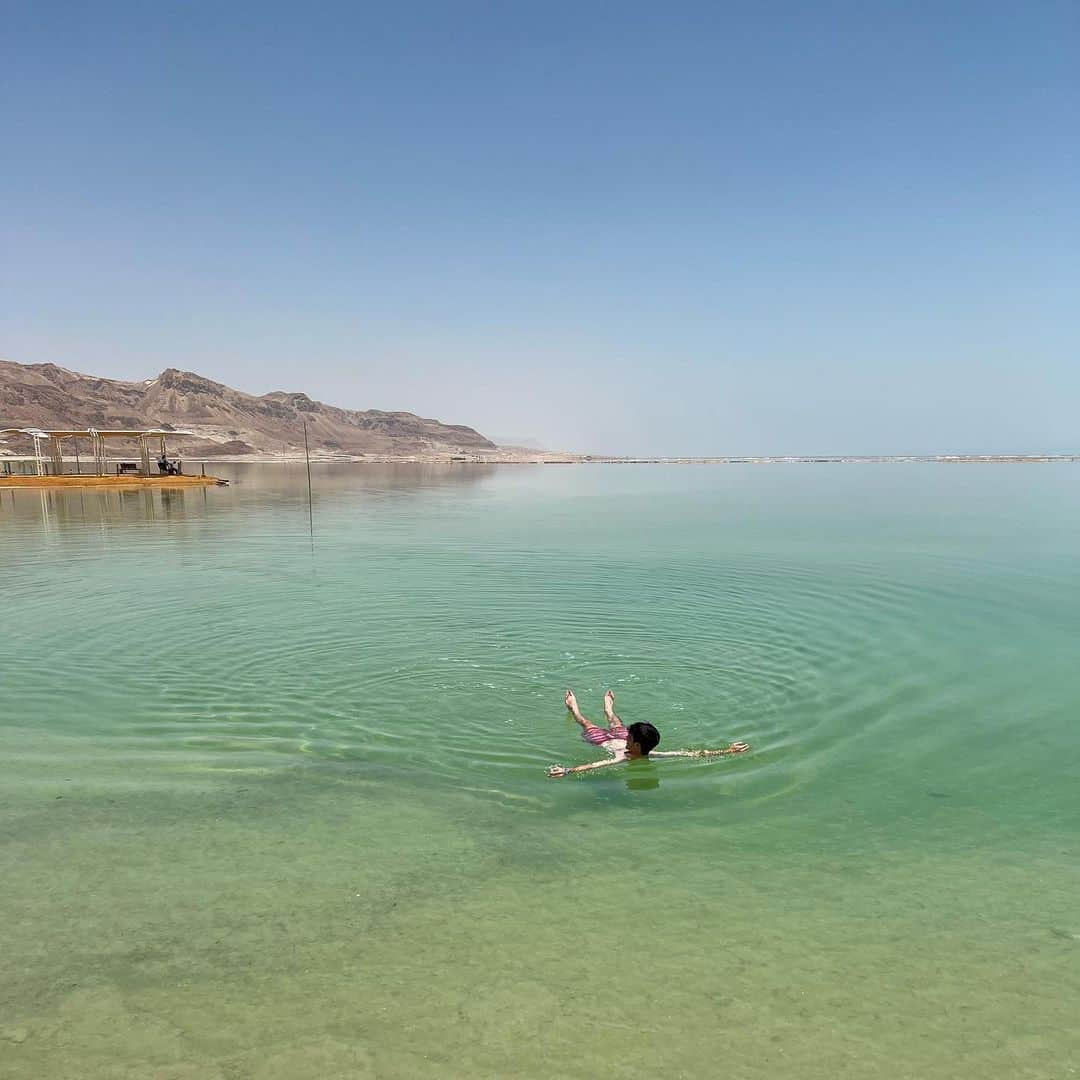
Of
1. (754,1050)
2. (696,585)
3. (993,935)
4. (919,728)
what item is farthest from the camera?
(696,585)

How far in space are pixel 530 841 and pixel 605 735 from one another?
2.69 m

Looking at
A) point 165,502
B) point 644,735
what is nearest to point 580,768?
point 644,735

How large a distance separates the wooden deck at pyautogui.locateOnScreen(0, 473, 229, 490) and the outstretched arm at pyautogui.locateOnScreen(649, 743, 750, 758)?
68093 mm

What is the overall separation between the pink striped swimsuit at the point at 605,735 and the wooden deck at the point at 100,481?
220 feet

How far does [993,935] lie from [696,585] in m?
16.3

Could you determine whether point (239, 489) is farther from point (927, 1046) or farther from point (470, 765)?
point (927, 1046)

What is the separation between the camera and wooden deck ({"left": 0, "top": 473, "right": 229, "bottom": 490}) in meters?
64.9

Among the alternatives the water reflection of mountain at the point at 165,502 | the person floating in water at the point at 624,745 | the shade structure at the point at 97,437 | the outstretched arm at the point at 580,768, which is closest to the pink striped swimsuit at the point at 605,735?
the person floating in water at the point at 624,745

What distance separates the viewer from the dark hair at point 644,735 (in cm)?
1004

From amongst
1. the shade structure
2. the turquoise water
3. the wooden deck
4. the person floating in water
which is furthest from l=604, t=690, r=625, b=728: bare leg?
the wooden deck

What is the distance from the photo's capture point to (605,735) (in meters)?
10.9

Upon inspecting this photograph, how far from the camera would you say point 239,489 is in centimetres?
7044

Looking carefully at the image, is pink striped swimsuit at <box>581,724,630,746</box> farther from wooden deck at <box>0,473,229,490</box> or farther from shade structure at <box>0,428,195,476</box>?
wooden deck at <box>0,473,229,490</box>

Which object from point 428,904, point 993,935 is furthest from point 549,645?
point 993,935
